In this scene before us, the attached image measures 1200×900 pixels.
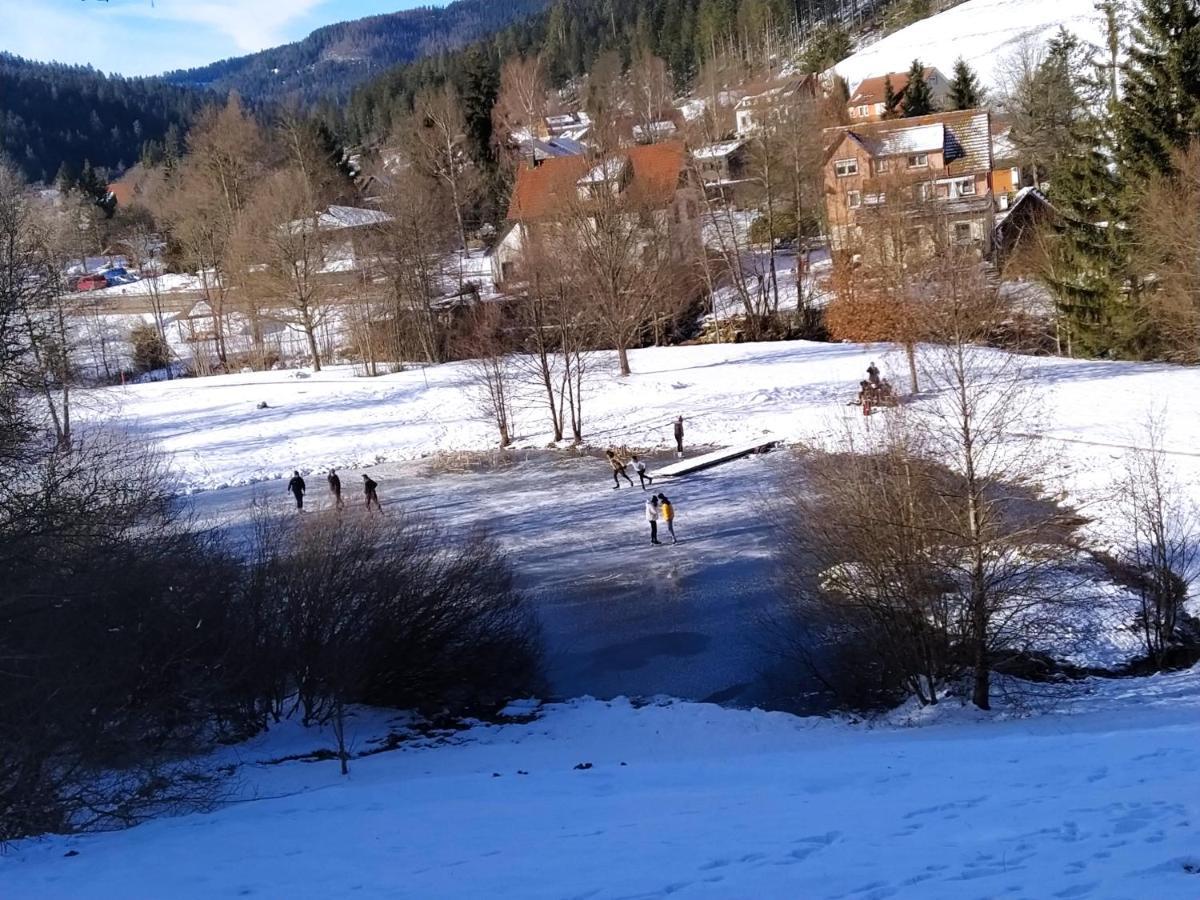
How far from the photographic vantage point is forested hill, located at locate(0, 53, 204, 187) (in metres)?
122

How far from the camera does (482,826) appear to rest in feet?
24.7

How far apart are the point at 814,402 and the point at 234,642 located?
68.1 ft

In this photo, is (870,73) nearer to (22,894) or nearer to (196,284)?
(196,284)

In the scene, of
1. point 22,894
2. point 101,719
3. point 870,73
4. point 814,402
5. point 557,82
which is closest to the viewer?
point 22,894

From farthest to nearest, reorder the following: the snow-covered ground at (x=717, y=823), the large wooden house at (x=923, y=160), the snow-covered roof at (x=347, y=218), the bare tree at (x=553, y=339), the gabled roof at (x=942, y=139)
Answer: the gabled roof at (x=942, y=139) → the snow-covered roof at (x=347, y=218) → the large wooden house at (x=923, y=160) → the bare tree at (x=553, y=339) → the snow-covered ground at (x=717, y=823)

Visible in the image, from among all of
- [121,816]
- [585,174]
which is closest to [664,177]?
[585,174]

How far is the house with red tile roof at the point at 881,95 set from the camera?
68062 millimetres

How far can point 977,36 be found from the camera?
87750 millimetres

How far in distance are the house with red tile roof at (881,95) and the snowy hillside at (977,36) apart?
2.43 metres

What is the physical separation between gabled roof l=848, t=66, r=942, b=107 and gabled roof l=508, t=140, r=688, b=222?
85.9 ft

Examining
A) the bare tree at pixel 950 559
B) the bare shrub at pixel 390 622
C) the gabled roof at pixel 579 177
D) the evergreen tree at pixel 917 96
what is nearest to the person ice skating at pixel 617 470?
the bare shrub at pixel 390 622

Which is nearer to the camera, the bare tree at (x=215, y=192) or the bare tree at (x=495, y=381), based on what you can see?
the bare tree at (x=495, y=381)

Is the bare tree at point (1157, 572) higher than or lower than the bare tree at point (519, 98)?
lower

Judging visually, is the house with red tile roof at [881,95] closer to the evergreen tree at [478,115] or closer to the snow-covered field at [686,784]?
the evergreen tree at [478,115]
